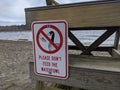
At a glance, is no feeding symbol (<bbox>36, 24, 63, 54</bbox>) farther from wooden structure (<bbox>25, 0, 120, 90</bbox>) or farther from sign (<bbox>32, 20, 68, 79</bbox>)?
wooden structure (<bbox>25, 0, 120, 90</bbox>)

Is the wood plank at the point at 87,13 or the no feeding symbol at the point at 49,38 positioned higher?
the wood plank at the point at 87,13

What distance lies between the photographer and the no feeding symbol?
137 centimetres

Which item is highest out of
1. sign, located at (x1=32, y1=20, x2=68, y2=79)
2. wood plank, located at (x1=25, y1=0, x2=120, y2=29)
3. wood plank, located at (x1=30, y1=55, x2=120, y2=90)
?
wood plank, located at (x1=25, y1=0, x2=120, y2=29)

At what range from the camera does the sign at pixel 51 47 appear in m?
1.36

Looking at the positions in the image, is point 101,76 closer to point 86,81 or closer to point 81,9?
point 86,81

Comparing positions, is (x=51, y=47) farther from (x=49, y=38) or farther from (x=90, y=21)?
(x=90, y=21)

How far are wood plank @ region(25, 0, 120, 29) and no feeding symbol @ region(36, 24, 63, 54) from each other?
133 mm

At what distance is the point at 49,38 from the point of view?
1.39 metres

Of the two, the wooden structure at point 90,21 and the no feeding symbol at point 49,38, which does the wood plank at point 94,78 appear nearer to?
the wooden structure at point 90,21

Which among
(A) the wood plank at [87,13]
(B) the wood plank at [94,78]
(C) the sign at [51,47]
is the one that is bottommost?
(B) the wood plank at [94,78]

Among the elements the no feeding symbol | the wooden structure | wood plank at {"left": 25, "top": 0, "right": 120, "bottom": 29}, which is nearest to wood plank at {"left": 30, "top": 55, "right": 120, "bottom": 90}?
the wooden structure

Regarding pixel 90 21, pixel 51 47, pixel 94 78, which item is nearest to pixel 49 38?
pixel 51 47

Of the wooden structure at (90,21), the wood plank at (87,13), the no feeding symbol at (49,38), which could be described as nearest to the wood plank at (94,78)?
the wooden structure at (90,21)

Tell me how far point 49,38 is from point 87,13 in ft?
1.07
